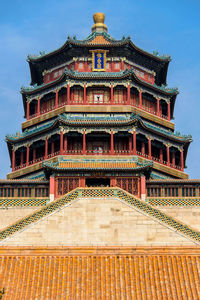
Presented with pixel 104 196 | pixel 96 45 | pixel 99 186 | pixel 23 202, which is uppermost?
pixel 96 45

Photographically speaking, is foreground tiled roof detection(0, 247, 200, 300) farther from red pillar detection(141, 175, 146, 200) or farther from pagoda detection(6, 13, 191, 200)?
pagoda detection(6, 13, 191, 200)

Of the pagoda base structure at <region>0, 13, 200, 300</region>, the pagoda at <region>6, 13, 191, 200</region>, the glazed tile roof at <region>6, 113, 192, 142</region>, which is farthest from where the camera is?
the glazed tile roof at <region>6, 113, 192, 142</region>

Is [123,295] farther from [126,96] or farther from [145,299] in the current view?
[126,96]

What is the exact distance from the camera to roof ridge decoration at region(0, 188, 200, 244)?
30062 millimetres

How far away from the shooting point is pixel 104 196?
31984mm

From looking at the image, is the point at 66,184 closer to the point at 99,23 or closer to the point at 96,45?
the point at 96,45

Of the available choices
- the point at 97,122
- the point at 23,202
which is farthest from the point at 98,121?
the point at 23,202

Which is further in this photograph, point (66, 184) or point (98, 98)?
point (98, 98)

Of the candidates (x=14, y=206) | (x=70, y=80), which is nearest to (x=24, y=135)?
(x=70, y=80)

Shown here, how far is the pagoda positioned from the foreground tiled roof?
545 inches

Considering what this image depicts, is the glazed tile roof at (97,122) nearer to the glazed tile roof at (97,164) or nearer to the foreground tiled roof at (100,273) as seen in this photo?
the glazed tile roof at (97,164)

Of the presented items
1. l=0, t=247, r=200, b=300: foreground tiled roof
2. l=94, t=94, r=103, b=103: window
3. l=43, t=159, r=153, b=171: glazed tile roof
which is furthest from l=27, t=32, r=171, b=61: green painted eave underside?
l=0, t=247, r=200, b=300: foreground tiled roof

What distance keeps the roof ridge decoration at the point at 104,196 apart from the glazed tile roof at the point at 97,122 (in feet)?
43.9

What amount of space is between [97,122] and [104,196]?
46.9ft
